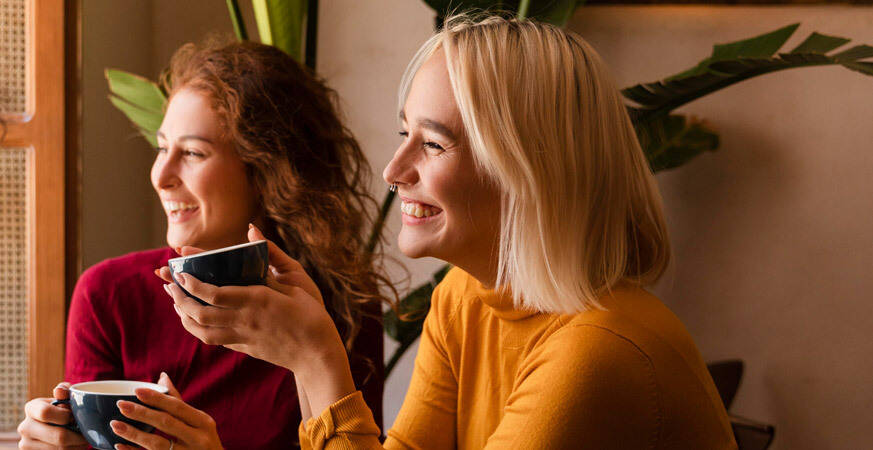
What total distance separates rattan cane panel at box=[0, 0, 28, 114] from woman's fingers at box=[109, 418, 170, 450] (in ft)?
3.69

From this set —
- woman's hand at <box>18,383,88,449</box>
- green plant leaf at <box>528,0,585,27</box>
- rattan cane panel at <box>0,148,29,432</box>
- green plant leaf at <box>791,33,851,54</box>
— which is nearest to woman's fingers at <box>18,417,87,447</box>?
woman's hand at <box>18,383,88,449</box>

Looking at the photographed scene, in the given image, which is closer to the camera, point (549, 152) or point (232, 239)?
point (549, 152)

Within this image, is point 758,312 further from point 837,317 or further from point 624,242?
point 624,242

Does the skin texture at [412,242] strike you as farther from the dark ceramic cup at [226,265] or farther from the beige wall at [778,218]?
the beige wall at [778,218]

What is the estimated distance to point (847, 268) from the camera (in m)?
1.91

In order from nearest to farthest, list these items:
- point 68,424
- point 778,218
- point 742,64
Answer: point 68,424 → point 742,64 → point 778,218

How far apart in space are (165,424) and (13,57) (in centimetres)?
117

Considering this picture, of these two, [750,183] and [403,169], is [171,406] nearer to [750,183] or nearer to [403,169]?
[403,169]

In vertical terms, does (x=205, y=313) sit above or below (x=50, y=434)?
above

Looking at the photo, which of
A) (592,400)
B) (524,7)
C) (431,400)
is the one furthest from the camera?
(524,7)

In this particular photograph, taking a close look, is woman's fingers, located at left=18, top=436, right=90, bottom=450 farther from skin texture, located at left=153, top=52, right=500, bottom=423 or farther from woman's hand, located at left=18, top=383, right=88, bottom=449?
skin texture, located at left=153, top=52, right=500, bottom=423

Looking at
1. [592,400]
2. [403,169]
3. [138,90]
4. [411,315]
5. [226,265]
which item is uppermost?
[138,90]

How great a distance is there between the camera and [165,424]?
0.75 meters

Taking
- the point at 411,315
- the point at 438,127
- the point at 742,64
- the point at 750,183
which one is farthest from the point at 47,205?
the point at 750,183
